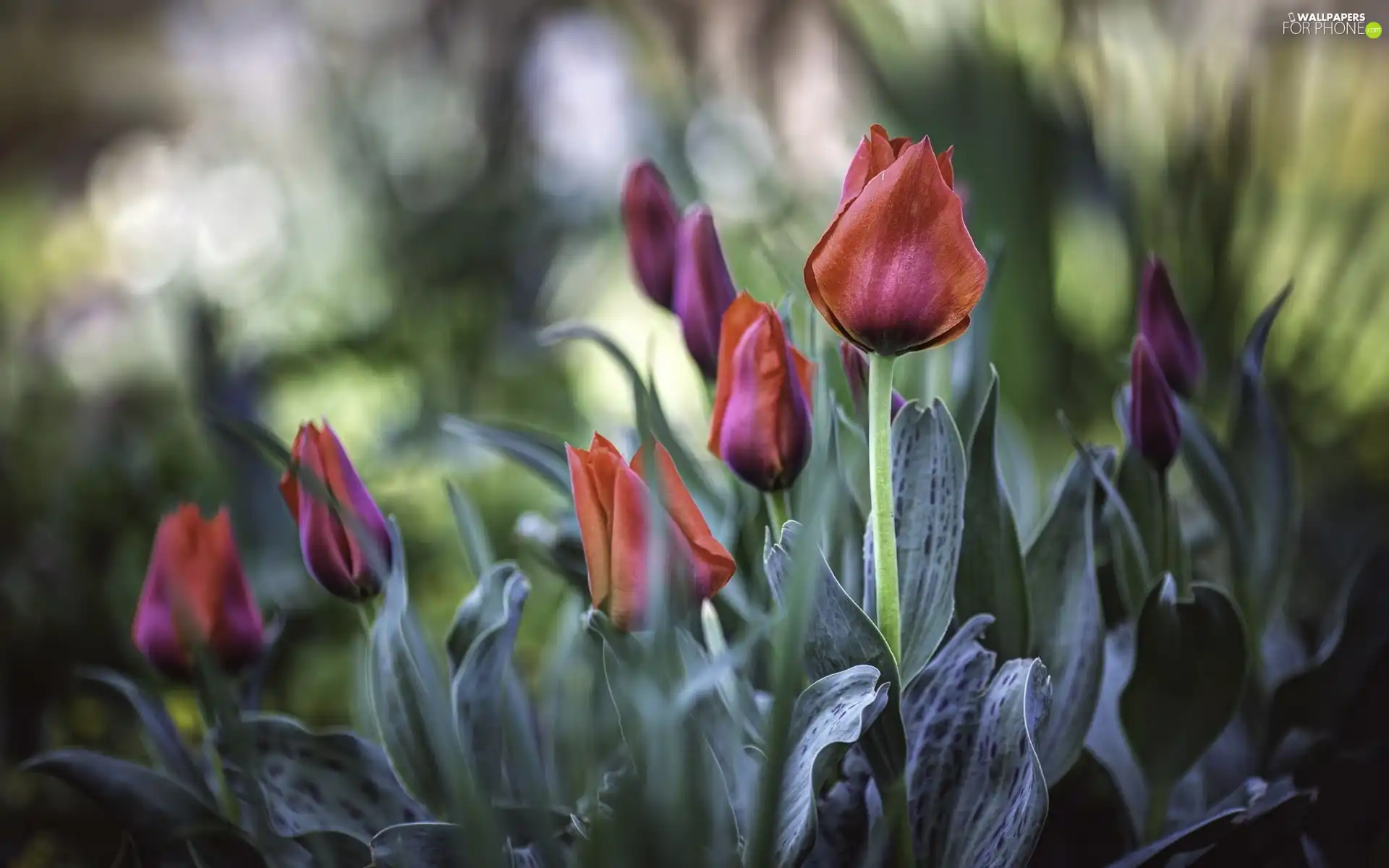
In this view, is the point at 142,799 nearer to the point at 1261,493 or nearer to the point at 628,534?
the point at 628,534

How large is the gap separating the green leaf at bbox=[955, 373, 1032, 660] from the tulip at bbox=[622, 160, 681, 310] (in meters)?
0.13

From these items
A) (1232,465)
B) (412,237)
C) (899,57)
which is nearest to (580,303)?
(412,237)

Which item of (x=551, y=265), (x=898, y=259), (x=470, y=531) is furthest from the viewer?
(x=551, y=265)

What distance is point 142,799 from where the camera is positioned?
303 millimetres

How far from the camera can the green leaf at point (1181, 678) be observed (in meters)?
0.31

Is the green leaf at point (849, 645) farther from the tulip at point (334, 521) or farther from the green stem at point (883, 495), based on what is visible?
the tulip at point (334, 521)

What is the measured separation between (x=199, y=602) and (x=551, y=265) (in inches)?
35.2

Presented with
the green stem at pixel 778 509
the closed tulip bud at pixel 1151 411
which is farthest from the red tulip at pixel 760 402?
the closed tulip bud at pixel 1151 411

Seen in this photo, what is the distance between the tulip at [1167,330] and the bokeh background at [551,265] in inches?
2.3

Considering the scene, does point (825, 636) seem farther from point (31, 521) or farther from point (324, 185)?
point (324, 185)

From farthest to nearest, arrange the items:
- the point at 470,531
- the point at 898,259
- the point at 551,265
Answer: the point at 551,265 → the point at 470,531 → the point at 898,259

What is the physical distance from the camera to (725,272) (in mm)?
343

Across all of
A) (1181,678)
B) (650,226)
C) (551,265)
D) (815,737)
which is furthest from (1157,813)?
(551,265)

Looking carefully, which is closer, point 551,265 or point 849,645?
point 849,645
